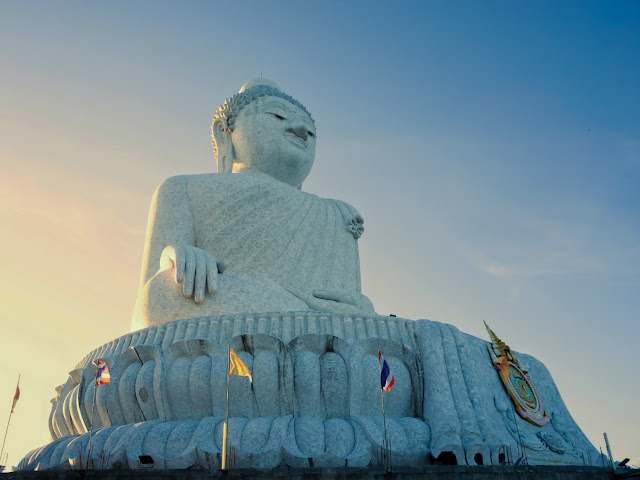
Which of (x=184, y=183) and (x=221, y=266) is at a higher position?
(x=184, y=183)

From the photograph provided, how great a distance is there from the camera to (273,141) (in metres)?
13.1

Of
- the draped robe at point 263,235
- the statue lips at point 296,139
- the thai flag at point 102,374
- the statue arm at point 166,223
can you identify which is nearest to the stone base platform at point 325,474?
the thai flag at point 102,374

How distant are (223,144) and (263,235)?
2833mm

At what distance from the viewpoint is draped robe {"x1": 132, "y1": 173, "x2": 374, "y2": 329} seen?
11375mm

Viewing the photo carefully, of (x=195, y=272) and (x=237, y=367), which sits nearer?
(x=237, y=367)

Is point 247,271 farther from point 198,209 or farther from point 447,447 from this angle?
point 447,447

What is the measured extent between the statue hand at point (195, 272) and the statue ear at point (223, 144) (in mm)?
3671

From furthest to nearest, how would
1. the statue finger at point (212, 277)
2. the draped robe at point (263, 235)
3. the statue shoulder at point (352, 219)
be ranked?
1. the statue shoulder at point (352, 219)
2. the draped robe at point (263, 235)
3. the statue finger at point (212, 277)

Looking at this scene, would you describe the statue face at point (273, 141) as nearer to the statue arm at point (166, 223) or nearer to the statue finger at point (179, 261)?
the statue arm at point (166, 223)

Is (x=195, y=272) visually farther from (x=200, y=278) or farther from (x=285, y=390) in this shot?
(x=285, y=390)

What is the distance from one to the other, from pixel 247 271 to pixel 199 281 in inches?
64.5

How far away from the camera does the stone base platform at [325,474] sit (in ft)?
21.9

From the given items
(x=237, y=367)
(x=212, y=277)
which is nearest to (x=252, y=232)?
(x=212, y=277)

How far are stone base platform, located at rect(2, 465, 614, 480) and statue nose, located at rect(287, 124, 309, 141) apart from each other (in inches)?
299
